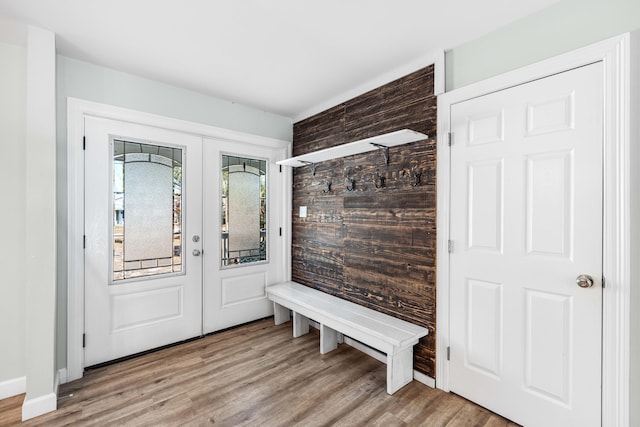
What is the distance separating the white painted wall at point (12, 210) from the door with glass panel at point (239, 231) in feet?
4.33

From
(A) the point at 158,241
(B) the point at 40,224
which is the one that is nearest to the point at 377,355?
(A) the point at 158,241

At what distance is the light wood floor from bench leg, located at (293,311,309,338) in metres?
0.26

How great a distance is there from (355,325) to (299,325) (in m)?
0.95

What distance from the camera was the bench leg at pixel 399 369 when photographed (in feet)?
6.93

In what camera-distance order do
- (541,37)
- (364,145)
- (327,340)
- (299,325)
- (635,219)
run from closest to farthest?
(635,219) < (541,37) < (364,145) < (327,340) < (299,325)

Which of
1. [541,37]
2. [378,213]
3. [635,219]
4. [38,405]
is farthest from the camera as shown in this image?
[378,213]

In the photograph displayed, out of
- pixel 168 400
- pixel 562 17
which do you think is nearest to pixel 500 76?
pixel 562 17

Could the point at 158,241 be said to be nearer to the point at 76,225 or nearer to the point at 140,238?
the point at 140,238

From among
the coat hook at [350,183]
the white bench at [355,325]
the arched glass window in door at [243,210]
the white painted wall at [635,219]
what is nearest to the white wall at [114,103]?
the arched glass window in door at [243,210]

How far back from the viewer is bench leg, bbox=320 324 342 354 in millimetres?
2725

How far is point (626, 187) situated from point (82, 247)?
351 centimetres

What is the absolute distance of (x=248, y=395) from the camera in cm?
212

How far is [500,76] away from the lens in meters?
1.87

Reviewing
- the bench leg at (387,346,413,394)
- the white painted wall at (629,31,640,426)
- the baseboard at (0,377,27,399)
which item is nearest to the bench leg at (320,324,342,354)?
the bench leg at (387,346,413,394)
